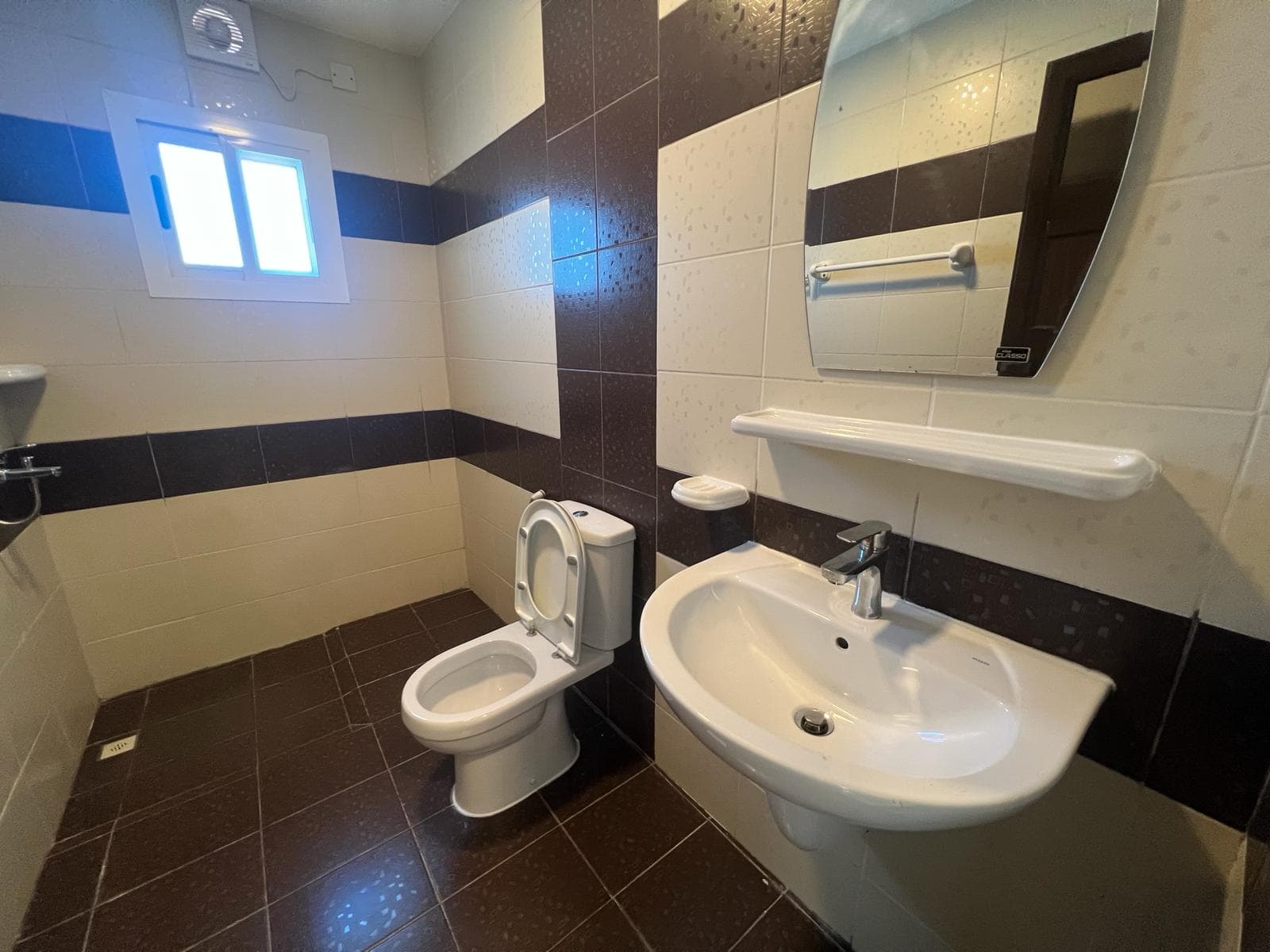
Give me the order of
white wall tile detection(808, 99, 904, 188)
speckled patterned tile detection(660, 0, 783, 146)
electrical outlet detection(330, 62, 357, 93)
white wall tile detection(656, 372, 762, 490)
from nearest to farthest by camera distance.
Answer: white wall tile detection(808, 99, 904, 188) < speckled patterned tile detection(660, 0, 783, 146) < white wall tile detection(656, 372, 762, 490) < electrical outlet detection(330, 62, 357, 93)

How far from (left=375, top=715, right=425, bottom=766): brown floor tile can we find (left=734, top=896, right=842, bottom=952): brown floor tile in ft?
3.64

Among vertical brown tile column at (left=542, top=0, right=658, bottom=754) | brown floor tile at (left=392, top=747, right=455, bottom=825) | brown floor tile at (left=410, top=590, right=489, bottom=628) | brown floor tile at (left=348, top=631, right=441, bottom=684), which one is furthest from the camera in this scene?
brown floor tile at (left=410, top=590, right=489, bottom=628)

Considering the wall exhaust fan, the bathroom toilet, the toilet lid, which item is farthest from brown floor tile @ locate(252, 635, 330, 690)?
the wall exhaust fan

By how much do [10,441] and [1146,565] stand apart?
9.24 feet

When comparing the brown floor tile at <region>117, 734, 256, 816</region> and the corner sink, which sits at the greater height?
the corner sink

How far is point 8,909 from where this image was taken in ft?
3.58

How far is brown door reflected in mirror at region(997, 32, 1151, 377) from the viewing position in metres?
0.57

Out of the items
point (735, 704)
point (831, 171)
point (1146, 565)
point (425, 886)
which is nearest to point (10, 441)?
point (425, 886)

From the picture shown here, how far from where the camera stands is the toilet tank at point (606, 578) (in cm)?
141

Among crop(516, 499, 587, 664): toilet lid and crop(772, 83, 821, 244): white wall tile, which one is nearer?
crop(772, 83, 821, 244): white wall tile

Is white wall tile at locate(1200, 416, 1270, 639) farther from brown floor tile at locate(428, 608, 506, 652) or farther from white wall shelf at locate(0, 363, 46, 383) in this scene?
white wall shelf at locate(0, 363, 46, 383)

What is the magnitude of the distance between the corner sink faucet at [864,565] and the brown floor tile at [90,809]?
82.3 inches

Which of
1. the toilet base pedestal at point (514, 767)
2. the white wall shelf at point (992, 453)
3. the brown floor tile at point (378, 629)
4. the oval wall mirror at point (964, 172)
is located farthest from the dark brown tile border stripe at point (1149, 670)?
the brown floor tile at point (378, 629)

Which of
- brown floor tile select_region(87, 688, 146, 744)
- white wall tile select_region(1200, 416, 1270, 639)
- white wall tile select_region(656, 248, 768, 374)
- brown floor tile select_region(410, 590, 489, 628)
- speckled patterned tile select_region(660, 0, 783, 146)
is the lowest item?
brown floor tile select_region(87, 688, 146, 744)
